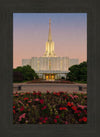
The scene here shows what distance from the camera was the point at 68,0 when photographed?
2.03 m

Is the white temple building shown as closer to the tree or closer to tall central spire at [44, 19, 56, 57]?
tall central spire at [44, 19, 56, 57]

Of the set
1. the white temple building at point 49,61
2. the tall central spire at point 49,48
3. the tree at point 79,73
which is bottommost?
the tree at point 79,73

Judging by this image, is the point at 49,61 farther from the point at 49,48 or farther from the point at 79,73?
the point at 79,73

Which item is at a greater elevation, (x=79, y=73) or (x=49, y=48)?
(x=49, y=48)

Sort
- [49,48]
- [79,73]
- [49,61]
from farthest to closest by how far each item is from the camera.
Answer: [49,48] < [49,61] < [79,73]

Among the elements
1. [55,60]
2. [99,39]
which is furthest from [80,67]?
[55,60]

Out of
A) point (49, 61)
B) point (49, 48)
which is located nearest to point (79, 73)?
point (49, 61)

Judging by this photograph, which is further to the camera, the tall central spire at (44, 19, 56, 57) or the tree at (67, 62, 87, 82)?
the tall central spire at (44, 19, 56, 57)

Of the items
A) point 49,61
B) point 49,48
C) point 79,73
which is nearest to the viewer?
point 79,73

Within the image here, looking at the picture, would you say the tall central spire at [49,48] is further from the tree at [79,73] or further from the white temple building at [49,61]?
the tree at [79,73]

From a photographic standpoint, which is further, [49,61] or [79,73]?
[49,61]

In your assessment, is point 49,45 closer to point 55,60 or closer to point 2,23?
point 55,60

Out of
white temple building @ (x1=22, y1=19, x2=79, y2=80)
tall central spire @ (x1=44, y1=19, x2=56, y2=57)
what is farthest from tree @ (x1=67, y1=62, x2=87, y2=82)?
tall central spire @ (x1=44, y1=19, x2=56, y2=57)

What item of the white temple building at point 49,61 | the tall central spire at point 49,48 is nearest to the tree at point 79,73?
the white temple building at point 49,61
